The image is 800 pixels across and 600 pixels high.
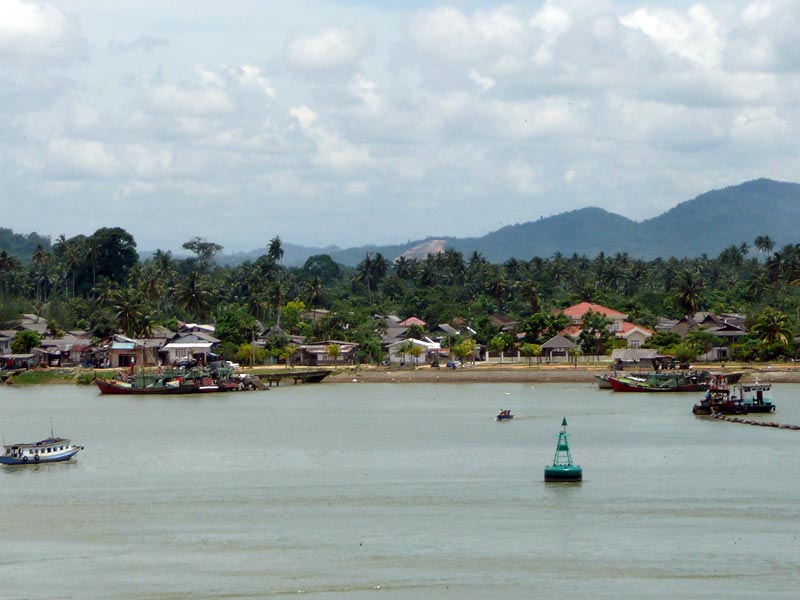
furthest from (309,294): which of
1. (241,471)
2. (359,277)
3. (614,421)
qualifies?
(241,471)

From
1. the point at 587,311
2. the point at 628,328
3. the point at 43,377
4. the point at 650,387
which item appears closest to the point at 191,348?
the point at 43,377

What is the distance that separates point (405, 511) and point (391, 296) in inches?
5039

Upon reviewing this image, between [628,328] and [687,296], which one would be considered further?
[687,296]

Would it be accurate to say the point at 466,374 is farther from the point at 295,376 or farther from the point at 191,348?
the point at 191,348

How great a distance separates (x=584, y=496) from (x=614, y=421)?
78.9 ft

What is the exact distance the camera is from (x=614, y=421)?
63.1 m

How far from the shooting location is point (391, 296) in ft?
542

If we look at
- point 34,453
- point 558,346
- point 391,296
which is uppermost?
point 391,296

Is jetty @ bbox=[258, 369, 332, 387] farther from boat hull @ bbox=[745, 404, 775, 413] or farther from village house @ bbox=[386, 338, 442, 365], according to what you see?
boat hull @ bbox=[745, 404, 775, 413]

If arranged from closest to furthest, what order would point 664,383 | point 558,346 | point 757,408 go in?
1. point 757,408
2. point 664,383
3. point 558,346

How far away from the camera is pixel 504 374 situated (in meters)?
98.9

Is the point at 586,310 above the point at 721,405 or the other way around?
above

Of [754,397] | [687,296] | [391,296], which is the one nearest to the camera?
[754,397]

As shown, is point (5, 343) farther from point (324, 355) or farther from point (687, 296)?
point (687, 296)
